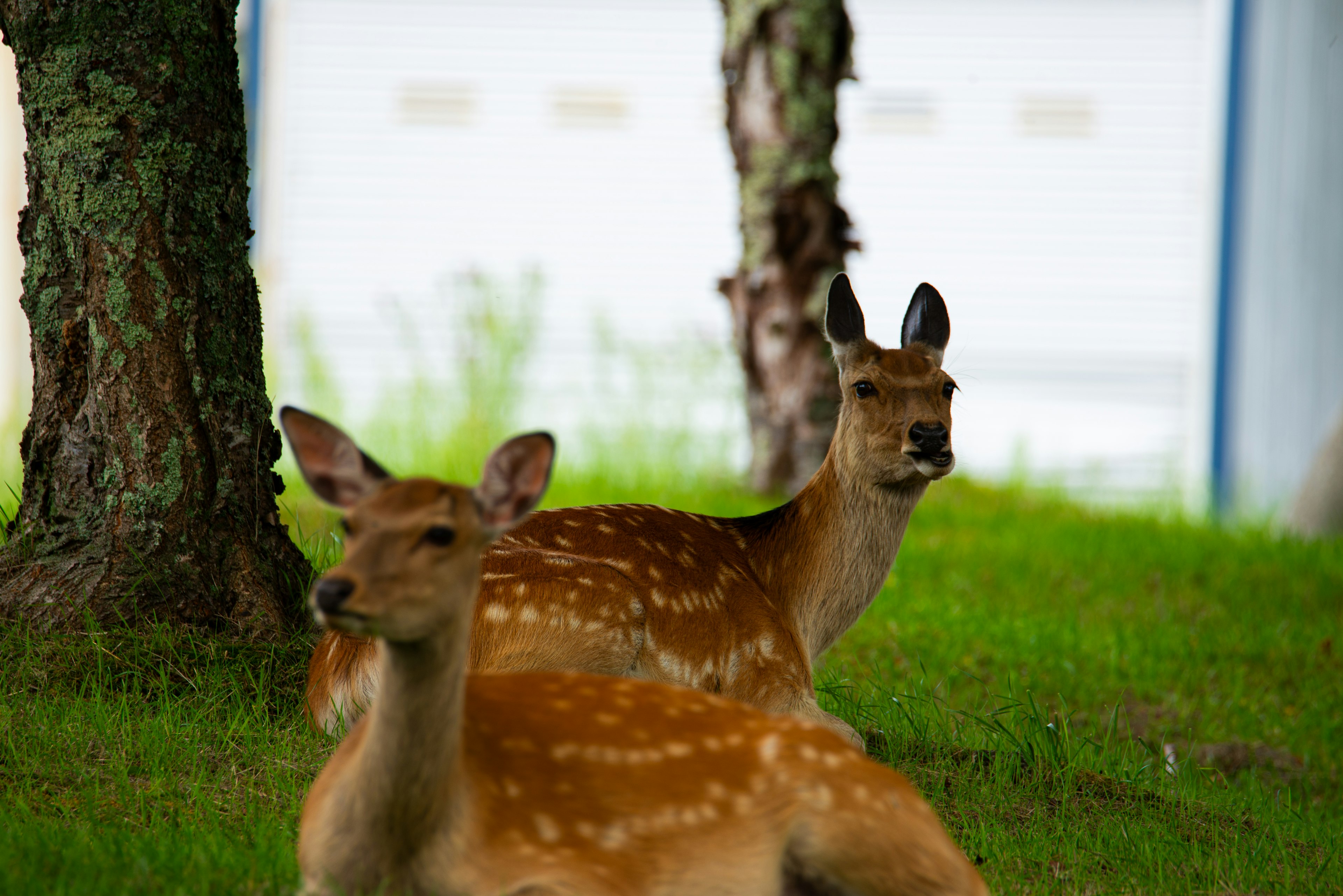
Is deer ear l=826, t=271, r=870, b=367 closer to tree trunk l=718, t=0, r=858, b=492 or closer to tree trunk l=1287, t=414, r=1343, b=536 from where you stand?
tree trunk l=718, t=0, r=858, b=492

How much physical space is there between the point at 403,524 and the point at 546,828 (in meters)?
0.68

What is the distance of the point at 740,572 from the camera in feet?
14.8

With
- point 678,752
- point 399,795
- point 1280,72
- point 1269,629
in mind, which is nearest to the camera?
point 399,795

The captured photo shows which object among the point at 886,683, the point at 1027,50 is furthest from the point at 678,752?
the point at 1027,50

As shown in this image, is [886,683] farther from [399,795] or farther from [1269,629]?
[399,795]

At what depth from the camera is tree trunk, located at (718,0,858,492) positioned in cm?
874

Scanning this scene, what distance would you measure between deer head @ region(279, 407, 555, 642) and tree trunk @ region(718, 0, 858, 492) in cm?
613

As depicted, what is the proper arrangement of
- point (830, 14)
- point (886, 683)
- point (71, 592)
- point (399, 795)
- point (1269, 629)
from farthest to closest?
1. point (830, 14)
2. point (1269, 629)
3. point (886, 683)
4. point (71, 592)
5. point (399, 795)

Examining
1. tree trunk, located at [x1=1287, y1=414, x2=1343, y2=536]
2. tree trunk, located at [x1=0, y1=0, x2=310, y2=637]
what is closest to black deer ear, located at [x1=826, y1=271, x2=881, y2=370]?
tree trunk, located at [x1=0, y1=0, x2=310, y2=637]

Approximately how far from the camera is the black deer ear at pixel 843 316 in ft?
16.2

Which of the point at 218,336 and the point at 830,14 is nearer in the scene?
the point at 218,336

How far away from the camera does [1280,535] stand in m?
9.18

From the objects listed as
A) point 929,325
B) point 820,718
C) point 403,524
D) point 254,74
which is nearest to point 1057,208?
point 254,74

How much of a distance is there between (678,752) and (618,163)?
11688 mm
